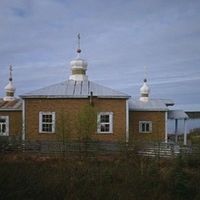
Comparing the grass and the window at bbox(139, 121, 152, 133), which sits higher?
the window at bbox(139, 121, 152, 133)

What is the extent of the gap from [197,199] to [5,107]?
19.4 m

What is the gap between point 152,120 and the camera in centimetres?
3491

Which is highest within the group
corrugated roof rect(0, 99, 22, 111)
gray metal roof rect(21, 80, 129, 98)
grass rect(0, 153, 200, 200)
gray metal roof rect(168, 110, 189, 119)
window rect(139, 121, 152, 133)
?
gray metal roof rect(21, 80, 129, 98)

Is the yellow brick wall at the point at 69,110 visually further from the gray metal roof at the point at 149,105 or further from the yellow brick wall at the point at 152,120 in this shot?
the gray metal roof at the point at 149,105

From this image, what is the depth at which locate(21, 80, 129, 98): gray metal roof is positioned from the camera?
1234 inches

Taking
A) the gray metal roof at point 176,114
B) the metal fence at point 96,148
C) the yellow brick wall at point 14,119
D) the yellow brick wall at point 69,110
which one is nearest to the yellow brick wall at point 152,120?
the gray metal roof at point 176,114

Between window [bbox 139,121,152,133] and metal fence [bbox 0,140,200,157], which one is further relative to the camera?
window [bbox 139,121,152,133]

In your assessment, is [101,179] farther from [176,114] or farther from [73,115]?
[176,114]

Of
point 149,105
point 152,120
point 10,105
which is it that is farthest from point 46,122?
point 149,105

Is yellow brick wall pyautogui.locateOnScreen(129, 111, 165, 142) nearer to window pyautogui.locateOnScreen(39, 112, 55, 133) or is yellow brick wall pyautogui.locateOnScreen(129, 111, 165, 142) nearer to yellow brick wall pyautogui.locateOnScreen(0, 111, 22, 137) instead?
window pyautogui.locateOnScreen(39, 112, 55, 133)

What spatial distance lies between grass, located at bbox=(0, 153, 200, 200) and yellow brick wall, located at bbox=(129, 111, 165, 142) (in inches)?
407

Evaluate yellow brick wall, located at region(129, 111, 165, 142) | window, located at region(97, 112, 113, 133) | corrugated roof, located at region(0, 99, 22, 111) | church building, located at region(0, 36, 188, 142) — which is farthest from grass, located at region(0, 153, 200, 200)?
corrugated roof, located at region(0, 99, 22, 111)

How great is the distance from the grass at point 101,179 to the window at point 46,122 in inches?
278

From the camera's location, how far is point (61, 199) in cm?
1838
